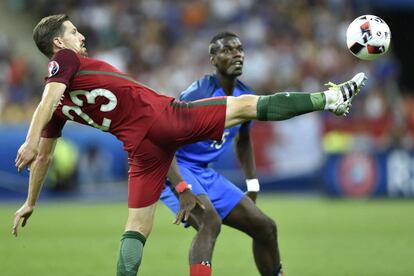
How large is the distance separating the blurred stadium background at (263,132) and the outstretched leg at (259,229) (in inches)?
139

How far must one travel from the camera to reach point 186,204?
285 inches

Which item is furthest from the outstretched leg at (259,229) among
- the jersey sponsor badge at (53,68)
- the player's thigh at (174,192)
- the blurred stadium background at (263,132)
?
the blurred stadium background at (263,132)

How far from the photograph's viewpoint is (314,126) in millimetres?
20125

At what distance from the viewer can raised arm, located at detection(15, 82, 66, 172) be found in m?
6.51

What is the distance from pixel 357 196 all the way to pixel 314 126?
197 centimetres

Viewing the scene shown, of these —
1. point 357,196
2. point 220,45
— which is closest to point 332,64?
point 357,196

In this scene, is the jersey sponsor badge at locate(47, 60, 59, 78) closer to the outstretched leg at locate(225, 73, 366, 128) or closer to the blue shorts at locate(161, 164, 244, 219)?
the outstretched leg at locate(225, 73, 366, 128)

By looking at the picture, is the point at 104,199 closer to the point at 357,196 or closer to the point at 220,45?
the point at 357,196

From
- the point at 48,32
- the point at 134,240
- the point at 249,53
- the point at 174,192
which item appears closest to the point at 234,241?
the point at 174,192

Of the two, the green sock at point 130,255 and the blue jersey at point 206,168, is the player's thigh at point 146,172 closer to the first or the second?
the green sock at point 130,255

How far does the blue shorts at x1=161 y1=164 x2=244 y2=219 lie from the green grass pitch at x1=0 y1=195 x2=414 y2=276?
1.72 meters

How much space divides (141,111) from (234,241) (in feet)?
21.7

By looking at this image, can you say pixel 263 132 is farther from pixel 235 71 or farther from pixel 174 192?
pixel 174 192

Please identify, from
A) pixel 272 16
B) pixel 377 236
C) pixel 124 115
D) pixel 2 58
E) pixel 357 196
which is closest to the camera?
pixel 124 115
